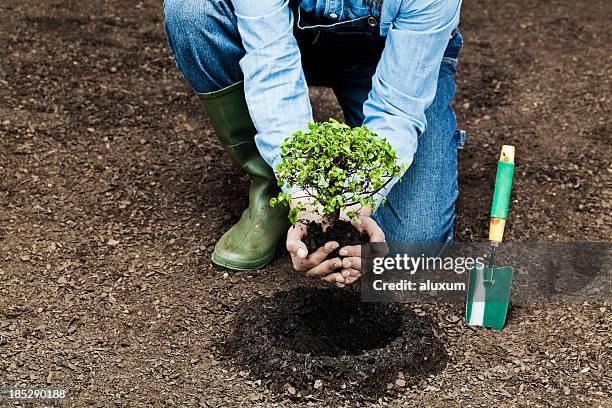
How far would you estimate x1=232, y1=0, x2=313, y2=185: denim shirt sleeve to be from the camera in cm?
242

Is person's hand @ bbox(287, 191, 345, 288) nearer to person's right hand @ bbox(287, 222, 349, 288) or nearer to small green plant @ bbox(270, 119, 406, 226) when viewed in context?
person's right hand @ bbox(287, 222, 349, 288)

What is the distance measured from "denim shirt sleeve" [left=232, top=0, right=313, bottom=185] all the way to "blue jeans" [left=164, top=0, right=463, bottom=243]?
24 centimetres

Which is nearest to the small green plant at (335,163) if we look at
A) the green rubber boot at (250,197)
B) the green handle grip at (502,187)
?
the green handle grip at (502,187)

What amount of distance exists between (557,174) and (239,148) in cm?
129

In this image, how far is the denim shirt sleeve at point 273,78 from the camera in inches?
95.1

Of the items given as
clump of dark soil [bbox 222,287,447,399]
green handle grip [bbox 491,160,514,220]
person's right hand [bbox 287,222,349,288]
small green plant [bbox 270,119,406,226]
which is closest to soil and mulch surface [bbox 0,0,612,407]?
clump of dark soil [bbox 222,287,447,399]

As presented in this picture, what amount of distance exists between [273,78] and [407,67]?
0.38 meters

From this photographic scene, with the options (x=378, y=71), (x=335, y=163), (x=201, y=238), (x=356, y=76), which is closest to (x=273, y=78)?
(x=378, y=71)

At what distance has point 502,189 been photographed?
2.44m

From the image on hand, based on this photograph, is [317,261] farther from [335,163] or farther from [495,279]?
[495,279]

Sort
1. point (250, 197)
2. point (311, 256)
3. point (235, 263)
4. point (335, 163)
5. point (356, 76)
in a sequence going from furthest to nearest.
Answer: point (356, 76) → point (250, 197) → point (235, 263) → point (311, 256) → point (335, 163)

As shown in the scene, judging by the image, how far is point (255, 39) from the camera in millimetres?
2475

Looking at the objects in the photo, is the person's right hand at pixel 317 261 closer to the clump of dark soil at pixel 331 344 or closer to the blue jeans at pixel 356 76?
the clump of dark soil at pixel 331 344

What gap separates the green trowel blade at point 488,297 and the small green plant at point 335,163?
532 millimetres
